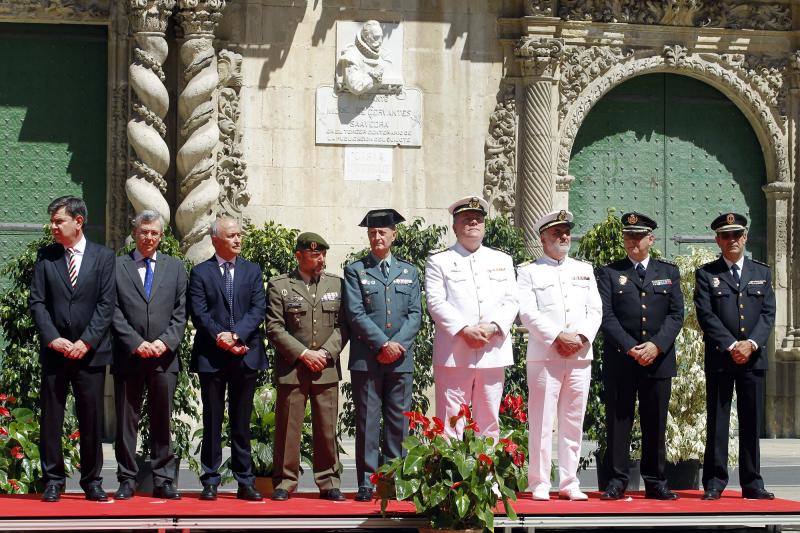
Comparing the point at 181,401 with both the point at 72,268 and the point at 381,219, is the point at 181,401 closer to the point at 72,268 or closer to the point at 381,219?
the point at 72,268

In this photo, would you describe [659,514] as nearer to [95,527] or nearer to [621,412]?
[621,412]

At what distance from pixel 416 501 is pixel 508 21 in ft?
30.8

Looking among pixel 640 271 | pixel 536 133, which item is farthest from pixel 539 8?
pixel 640 271

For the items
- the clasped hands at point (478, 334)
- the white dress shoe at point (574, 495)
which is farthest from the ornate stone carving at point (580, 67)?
the white dress shoe at point (574, 495)

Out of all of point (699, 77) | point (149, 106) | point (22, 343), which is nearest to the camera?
point (22, 343)

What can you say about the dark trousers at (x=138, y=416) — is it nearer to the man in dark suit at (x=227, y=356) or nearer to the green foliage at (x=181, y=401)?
the man in dark suit at (x=227, y=356)

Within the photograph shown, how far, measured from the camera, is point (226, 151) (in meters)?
17.4

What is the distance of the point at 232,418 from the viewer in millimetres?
10766

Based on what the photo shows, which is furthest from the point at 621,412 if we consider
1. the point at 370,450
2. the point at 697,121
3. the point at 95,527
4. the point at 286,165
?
the point at 697,121

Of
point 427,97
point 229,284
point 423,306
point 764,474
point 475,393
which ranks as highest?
point 427,97

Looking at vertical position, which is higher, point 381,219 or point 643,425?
point 381,219

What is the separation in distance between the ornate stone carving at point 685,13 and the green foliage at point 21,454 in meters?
9.02

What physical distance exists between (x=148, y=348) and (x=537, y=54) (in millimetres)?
8700

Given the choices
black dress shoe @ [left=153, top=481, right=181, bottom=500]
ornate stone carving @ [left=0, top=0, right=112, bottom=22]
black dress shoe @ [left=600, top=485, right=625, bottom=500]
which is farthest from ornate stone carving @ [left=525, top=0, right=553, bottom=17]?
black dress shoe @ [left=153, top=481, right=181, bottom=500]
